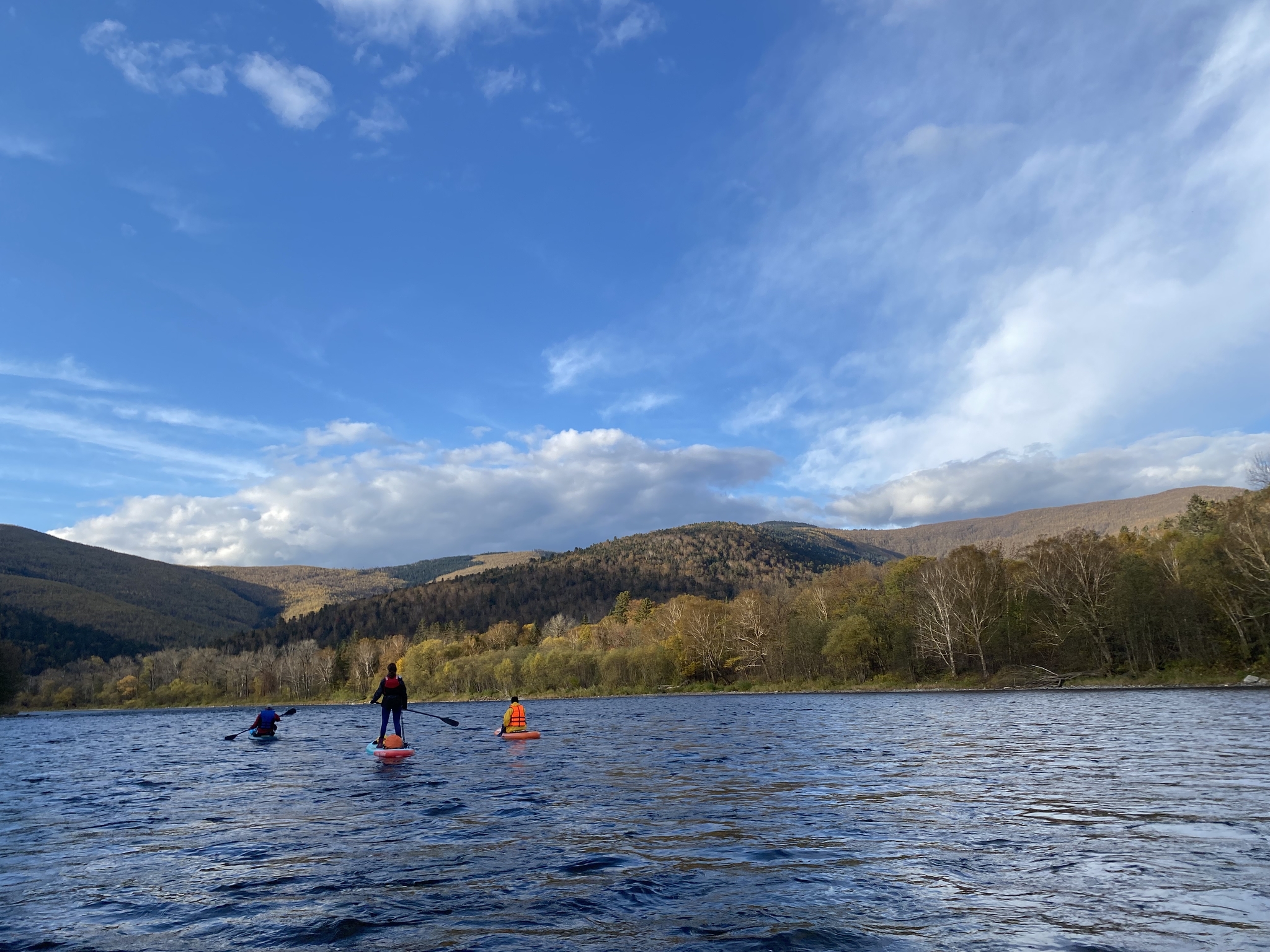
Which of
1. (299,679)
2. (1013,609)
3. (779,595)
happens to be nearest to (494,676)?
(779,595)

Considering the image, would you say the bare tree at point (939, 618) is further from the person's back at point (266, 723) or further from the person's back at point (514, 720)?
the person's back at point (266, 723)

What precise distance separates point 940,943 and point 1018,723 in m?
38.9

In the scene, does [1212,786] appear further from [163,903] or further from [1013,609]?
[1013,609]

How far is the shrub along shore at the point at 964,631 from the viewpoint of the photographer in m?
76.4

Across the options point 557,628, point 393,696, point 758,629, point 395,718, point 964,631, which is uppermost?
point 557,628

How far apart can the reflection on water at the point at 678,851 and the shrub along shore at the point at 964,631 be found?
56.8 meters

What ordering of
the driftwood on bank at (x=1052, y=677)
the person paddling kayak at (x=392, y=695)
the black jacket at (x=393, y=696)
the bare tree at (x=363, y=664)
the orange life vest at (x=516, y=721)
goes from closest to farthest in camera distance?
the person paddling kayak at (x=392, y=695)
the black jacket at (x=393, y=696)
the orange life vest at (x=516, y=721)
the driftwood on bank at (x=1052, y=677)
the bare tree at (x=363, y=664)

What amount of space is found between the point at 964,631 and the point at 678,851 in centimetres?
9674

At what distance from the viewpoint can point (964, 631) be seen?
3895 inches

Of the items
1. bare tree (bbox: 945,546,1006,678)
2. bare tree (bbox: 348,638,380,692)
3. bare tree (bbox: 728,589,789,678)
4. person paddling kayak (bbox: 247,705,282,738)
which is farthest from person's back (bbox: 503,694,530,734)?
bare tree (bbox: 348,638,380,692)

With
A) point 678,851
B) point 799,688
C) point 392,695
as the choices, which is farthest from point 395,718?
point 799,688

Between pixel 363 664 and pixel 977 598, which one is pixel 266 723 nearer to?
pixel 977 598

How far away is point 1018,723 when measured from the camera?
41656 millimetres

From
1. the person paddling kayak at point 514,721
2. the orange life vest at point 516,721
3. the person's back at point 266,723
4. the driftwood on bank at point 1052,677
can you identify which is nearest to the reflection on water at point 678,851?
the person paddling kayak at point 514,721
